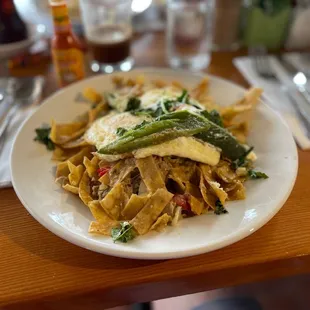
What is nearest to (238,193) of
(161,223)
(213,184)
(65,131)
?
(213,184)

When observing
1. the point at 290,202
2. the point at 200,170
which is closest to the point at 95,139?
the point at 200,170

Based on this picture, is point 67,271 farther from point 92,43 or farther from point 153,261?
point 92,43

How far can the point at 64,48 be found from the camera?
125cm

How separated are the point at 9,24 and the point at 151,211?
3.38 feet

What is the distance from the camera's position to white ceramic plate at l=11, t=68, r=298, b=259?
2.44ft

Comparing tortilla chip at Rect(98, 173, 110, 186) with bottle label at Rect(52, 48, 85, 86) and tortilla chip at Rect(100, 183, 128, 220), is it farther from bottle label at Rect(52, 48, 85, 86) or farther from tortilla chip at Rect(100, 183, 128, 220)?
bottle label at Rect(52, 48, 85, 86)

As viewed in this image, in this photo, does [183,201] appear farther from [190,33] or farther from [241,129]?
[190,33]

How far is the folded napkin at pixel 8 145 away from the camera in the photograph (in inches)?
39.6

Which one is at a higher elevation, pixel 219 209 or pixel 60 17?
pixel 60 17

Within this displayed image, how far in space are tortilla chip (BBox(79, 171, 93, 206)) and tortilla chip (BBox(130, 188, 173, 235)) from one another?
137 mm

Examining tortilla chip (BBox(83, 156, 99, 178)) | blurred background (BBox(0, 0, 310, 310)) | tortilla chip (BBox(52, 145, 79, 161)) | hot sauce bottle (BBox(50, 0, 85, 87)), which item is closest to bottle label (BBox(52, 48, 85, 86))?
hot sauce bottle (BBox(50, 0, 85, 87))

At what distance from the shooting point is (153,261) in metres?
0.80

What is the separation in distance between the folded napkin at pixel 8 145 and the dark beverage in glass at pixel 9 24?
14.4 inches

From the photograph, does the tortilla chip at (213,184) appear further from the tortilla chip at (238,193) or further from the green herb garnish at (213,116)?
the green herb garnish at (213,116)
